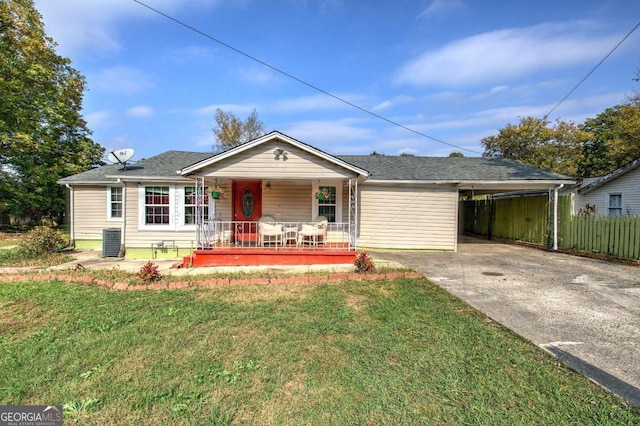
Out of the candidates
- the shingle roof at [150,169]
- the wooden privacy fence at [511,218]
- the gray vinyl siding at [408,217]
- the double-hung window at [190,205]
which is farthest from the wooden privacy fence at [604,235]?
the shingle roof at [150,169]

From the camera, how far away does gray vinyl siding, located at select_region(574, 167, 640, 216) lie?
42.2 ft

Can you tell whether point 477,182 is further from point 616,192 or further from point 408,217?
point 616,192

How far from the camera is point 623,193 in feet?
44.1

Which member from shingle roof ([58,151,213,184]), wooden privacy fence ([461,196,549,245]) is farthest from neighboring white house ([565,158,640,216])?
shingle roof ([58,151,213,184])

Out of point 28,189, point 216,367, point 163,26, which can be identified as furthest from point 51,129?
point 216,367

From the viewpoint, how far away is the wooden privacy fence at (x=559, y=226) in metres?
8.83

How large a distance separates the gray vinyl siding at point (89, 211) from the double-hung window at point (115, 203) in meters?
0.44

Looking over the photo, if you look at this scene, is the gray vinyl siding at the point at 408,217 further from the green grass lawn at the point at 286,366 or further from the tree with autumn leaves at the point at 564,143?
the tree with autumn leaves at the point at 564,143

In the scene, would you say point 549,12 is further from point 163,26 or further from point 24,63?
point 24,63

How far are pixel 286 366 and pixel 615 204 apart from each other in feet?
58.9

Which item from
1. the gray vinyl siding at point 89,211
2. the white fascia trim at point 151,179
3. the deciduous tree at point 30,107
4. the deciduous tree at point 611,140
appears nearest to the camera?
the white fascia trim at point 151,179

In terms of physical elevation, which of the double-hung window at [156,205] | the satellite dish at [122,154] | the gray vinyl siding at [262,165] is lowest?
the double-hung window at [156,205]

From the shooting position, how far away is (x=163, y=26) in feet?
32.9

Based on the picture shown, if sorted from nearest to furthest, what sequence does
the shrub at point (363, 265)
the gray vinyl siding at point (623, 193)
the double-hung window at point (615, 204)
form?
the shrub at point (363, 265) → the gray vinyl siding at point (623, 193) → the double-hung window at point (615, 204)
